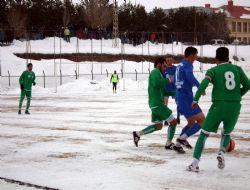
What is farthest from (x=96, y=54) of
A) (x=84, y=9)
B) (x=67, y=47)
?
(x=84, y=9)

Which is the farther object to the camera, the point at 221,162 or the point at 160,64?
the point at 160,64

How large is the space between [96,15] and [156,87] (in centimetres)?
5788

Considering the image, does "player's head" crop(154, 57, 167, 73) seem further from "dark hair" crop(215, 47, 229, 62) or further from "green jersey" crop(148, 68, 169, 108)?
"dark hair" crop(215, 47, 229, 62)

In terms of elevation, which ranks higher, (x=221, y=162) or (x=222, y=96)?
(x=222, y=96)

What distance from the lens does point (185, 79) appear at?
9148 mm

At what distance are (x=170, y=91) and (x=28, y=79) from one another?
9689mm

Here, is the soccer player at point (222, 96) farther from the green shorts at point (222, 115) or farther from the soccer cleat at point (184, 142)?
the soccer cleat at point (184, 142)

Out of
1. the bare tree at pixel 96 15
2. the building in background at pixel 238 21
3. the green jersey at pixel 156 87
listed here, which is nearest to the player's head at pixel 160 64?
the green jersey at pixel 156 87

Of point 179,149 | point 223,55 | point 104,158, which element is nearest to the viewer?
point 223,55

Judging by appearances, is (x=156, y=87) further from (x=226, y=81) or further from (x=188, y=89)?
(x=226, y=81)

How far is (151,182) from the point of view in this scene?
6.88m

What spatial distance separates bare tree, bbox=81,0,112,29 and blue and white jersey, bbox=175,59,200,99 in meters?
58.2

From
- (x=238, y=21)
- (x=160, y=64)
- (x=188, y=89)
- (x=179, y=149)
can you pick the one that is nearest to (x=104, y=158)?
(x=179, y=149)

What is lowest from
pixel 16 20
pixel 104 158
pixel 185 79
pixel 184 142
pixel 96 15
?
pixel 104 158
